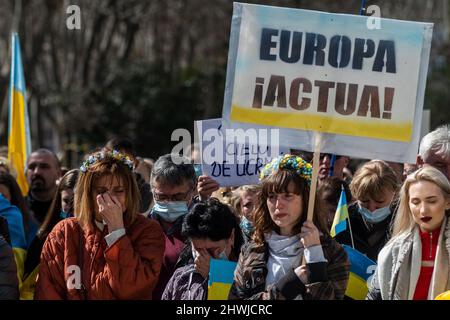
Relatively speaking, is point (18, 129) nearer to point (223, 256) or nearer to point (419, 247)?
point (223, 256)

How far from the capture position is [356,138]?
17.8 feet

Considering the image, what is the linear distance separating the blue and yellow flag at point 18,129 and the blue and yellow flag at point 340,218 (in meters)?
4.01

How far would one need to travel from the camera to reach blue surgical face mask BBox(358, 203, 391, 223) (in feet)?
22.3

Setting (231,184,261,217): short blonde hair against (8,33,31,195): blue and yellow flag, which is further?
(8,33,31,195): blue and yellow flag

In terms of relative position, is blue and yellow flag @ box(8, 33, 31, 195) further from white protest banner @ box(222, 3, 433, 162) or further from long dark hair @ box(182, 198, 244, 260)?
white protest banner @ box(222, 3, 433, 162)

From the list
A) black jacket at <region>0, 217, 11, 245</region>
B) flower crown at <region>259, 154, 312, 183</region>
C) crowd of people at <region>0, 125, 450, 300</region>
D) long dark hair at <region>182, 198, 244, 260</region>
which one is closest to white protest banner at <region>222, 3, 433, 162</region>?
flower crown at <region>259, 154, 312, 183</region>

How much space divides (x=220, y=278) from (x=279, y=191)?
0.63 m

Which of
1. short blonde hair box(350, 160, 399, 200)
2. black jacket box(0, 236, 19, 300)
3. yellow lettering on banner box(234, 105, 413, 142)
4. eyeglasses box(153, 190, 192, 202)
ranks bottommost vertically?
black jacket box(0, 236, 19, 300)

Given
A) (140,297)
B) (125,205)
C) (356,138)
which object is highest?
(356,138)

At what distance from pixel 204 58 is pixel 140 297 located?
80.7ft

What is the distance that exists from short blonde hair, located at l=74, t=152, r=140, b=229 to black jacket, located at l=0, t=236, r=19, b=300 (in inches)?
17.2

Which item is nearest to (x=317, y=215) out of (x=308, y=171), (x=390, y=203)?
(x=308, y=171)

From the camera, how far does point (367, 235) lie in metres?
6.77
